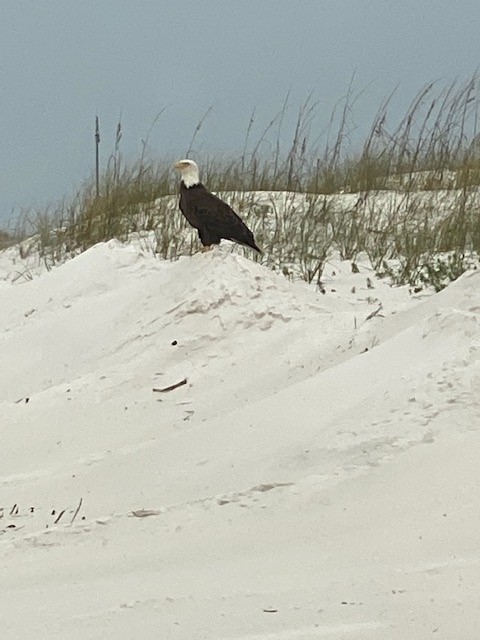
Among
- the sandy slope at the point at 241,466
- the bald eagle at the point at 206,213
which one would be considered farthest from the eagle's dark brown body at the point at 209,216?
the sandy slope at the point at 241,466

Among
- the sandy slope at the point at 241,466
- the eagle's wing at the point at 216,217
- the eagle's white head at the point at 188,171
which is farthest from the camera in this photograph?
the eagle's white head at the point at 188,171

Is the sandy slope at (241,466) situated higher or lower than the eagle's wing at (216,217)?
lower

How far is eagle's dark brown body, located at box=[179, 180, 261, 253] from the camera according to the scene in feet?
16.5

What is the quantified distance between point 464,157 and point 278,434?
229 inches

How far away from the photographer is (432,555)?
6.34 ft

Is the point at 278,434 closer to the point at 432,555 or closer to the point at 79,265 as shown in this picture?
the point at 432,555

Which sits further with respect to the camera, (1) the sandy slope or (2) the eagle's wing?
(2) the eagle's wing

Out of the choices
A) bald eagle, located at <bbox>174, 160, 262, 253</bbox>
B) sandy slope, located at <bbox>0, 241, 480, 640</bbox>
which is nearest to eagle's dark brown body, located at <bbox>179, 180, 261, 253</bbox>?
bald eagle, located at <bbox>174, 160, 262, 253</bbox>

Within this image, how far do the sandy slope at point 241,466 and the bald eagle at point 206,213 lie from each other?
1.95ft

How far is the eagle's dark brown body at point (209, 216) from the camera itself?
5043 mm

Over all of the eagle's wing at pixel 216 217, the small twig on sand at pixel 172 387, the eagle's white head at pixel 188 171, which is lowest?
the small twig on sand at pixel 172 387

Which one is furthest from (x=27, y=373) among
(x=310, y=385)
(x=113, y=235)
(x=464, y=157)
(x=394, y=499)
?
(x=464, y=157)

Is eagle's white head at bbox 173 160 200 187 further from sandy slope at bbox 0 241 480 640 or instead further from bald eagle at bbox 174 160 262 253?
sandy slope at bbox 0 241 480 640

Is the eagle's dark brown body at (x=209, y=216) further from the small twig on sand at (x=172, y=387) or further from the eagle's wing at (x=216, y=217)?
the small twig on sand at (x=172, y=387)
